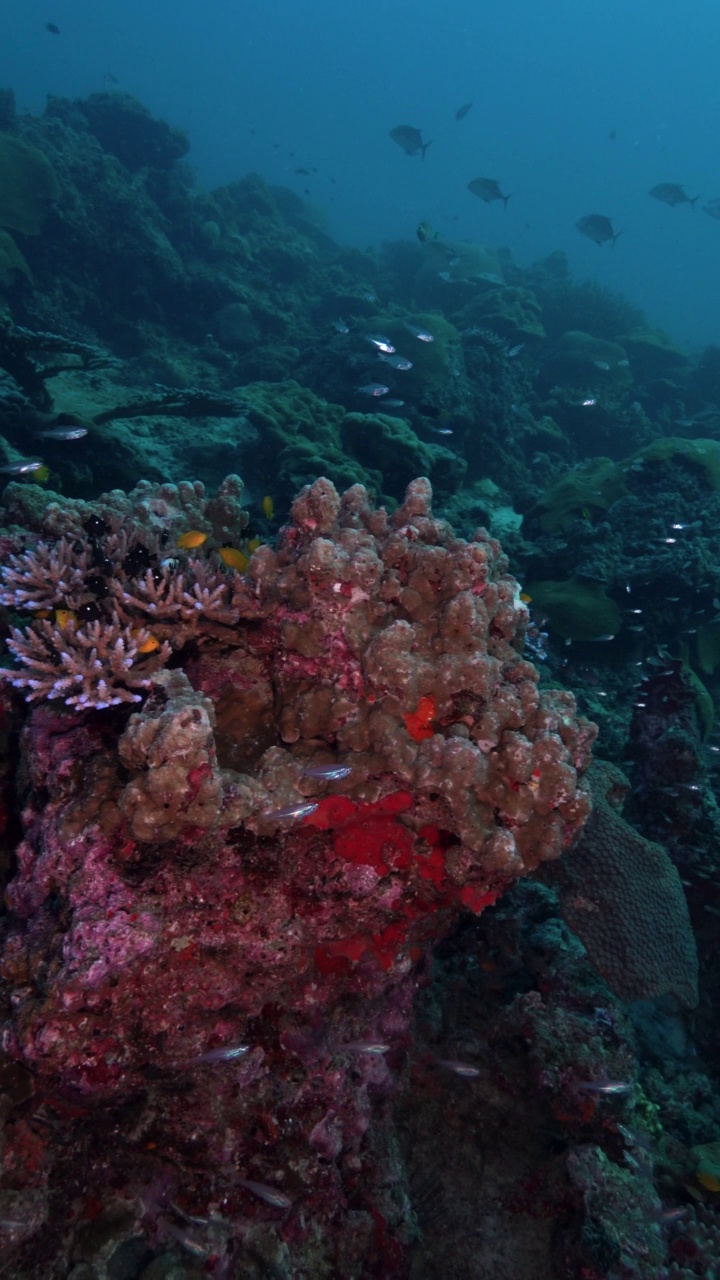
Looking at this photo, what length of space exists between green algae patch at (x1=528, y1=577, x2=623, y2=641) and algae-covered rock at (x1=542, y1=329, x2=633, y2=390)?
49.6 feet

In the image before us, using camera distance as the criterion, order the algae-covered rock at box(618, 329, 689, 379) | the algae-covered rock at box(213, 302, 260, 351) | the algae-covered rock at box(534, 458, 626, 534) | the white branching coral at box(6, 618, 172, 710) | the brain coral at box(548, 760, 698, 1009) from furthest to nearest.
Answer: the algae-covered rock at box(618, 329, 689, 379) → the algae-covered rock at box(213, 302, 260, 351) → the algae-covered rock at box(534, 458, 626, 534) → the brain coral at box(548, 760, 698, 1009) → the white branching coral at box(6, 618, 172, 710)

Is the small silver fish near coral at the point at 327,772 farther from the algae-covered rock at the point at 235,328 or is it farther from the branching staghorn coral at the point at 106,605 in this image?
the algae-covered rock at the point at 235,328

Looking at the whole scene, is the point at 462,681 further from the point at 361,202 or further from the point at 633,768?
the point at 361,202

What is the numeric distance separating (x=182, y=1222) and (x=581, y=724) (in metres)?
3.40

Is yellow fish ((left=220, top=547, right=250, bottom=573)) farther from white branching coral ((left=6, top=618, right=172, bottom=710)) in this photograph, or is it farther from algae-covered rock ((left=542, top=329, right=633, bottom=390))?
algae-covered rock ((left=542, top=329, right=633, bottom=390))

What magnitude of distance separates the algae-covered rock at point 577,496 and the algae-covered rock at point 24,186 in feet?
52.2

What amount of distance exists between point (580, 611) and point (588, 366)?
16.1m

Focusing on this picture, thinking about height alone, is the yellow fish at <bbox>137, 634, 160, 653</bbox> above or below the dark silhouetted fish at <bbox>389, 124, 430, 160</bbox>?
below

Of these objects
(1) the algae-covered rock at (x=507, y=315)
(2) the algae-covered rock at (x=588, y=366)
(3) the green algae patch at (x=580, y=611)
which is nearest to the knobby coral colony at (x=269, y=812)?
(3) the green algae patch at (x=580, y=611)

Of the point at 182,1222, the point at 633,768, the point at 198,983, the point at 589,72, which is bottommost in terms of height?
the point at 182,1222

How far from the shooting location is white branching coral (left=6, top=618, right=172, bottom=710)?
3.26 meters

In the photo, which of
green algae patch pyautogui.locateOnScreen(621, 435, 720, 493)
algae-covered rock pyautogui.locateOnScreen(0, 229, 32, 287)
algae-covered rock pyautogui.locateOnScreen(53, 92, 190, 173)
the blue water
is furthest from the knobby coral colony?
the blue water

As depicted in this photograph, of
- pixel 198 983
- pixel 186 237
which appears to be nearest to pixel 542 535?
pixel 198 983

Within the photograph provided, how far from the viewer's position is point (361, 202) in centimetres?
9131
